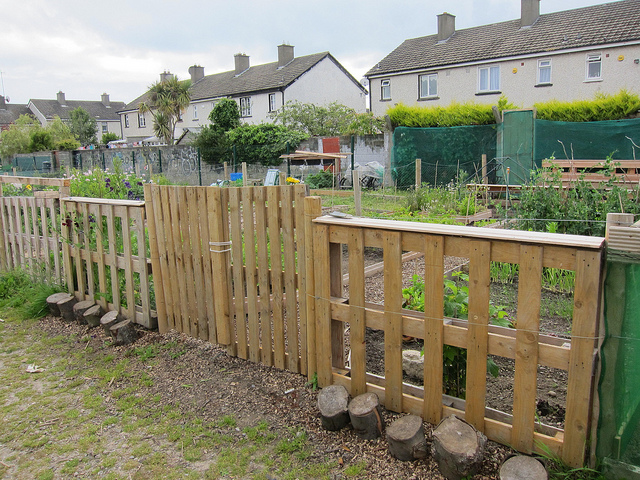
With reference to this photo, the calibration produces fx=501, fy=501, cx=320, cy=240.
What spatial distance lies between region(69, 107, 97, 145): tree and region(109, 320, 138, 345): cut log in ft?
182

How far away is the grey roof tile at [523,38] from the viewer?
22.0 metres

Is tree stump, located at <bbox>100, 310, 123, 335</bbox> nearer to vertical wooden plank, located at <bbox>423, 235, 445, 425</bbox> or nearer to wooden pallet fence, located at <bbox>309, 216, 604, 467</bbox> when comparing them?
wooden pallet fence, located at <bbox>309, 216, 604, 467</bbox>

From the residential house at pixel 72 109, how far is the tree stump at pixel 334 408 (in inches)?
2712

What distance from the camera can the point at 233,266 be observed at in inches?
169

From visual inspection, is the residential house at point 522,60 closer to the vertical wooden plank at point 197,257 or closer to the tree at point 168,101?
the tree at point 168,101

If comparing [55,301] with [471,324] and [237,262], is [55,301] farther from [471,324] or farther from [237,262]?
[471,324]

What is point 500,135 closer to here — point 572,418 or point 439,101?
point 439,101

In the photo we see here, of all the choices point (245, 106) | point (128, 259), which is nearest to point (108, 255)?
point (128, 259)

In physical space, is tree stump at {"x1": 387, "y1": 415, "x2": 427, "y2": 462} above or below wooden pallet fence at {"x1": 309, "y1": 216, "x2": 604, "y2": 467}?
below

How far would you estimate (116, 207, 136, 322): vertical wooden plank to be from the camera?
16.9 ft

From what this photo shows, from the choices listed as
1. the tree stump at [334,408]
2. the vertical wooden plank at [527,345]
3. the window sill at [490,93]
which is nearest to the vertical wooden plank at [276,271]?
the tree stump at [334,408]

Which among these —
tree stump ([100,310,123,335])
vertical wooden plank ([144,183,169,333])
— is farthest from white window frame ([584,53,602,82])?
tree stump ([100,310,123,335])

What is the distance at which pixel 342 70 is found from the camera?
124 ft

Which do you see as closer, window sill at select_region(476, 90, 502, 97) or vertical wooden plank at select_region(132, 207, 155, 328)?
vertical wooden plank at select_region(132, 207, 155, 328)
